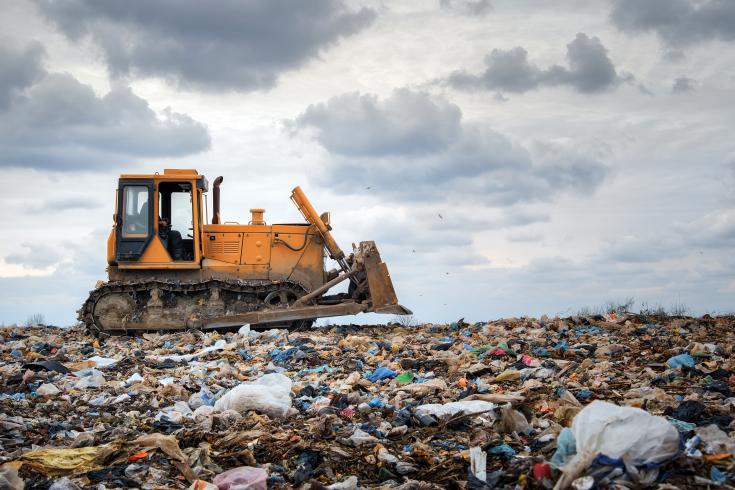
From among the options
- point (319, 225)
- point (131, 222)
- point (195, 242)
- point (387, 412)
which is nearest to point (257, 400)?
point (387, 412)

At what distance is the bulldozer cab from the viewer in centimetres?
1345

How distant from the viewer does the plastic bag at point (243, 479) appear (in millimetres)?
4770

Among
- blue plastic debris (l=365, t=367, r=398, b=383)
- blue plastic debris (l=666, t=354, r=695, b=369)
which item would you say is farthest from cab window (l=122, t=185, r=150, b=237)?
blue plastic debris (l=666, t=354, r=695, b=369)

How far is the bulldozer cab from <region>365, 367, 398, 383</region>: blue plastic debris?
5876mm

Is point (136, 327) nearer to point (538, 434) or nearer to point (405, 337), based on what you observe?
point (405, 337)

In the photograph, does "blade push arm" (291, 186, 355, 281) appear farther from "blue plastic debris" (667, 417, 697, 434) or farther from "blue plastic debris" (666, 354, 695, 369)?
"blue plastic debris" (667, 417, 697, 434)

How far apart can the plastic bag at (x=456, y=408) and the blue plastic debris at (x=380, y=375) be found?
1.92m

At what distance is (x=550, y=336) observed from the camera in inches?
422

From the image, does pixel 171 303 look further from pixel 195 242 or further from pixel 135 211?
pixel 135 211

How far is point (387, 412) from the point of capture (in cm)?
675

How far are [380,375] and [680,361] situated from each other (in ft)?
10.6

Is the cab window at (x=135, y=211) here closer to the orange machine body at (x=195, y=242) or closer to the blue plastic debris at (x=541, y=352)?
the orange machine body at (x=195, y=242)

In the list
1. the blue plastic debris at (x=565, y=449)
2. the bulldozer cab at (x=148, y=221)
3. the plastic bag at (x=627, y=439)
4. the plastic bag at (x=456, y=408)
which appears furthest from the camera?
the bulldozer cab at (x=148, y=221)

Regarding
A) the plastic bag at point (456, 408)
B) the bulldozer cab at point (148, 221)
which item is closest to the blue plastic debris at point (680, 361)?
the plastic bag at point (456, 408)
